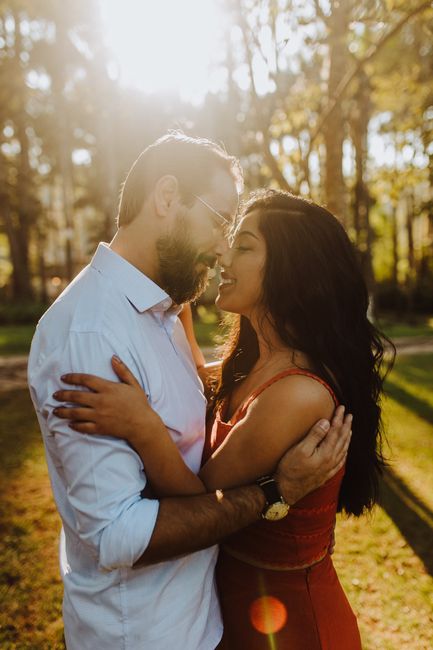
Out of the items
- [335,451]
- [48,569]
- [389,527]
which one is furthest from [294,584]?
[389,527]

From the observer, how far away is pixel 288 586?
6.88 feet

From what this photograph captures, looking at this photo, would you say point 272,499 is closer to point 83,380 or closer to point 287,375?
point 287,375

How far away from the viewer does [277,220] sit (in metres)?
2.41

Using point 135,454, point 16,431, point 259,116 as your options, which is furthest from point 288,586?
point 16,431

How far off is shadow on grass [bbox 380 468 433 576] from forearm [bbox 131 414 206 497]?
3.56m

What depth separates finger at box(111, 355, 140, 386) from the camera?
165 centimetres

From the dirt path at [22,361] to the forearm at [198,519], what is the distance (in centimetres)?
560

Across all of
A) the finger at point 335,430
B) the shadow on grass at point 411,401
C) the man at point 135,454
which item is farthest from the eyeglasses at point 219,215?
the shadow on grass at point 411,401

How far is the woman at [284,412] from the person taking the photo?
6.33 feet

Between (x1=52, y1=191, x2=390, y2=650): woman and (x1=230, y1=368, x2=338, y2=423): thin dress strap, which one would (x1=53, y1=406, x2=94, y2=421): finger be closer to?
(x1=52, y1=191, x2=390, y2=650): woman

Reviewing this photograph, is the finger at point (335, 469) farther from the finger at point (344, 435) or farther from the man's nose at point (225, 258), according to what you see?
the man's nose at point (225, 258)

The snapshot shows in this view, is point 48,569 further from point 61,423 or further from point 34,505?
point 61,423

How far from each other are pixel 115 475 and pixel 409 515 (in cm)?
474

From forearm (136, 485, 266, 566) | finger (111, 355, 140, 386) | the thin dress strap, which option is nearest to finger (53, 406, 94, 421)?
finger (111, 355, 140, 386)
